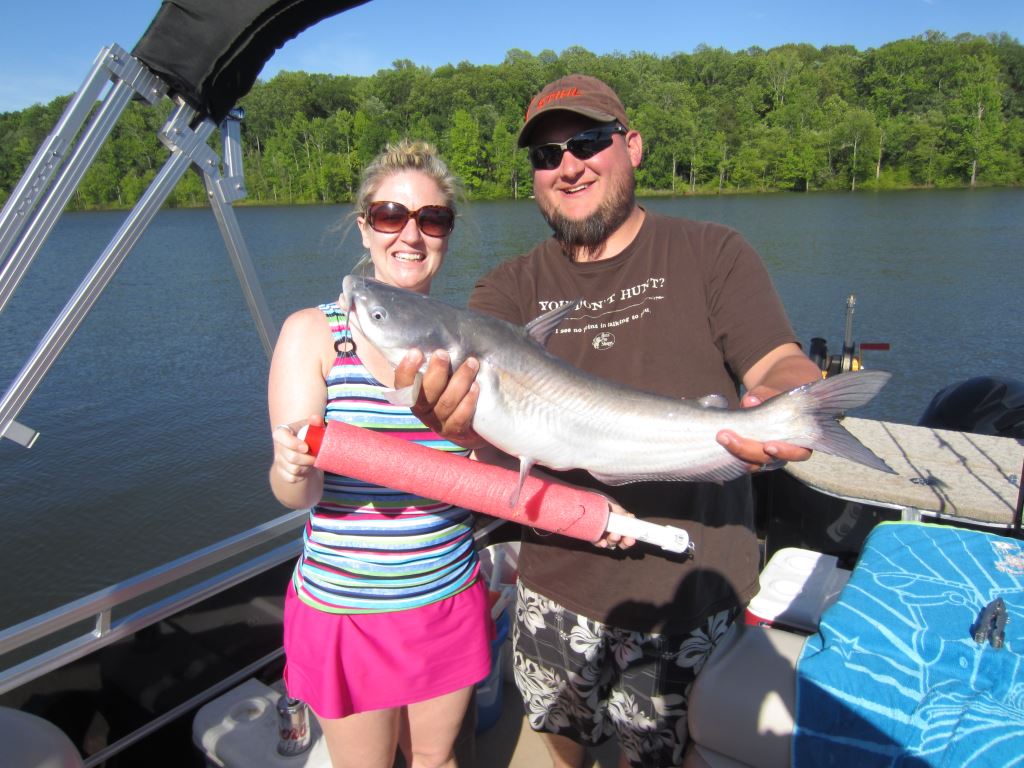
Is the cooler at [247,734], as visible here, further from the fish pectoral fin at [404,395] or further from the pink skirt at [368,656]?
the fish pectoral fin at [404,395]

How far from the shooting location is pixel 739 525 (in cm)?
255

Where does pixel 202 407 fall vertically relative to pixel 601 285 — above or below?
below

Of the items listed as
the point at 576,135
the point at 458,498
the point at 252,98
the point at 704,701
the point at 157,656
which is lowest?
the point at 157,656

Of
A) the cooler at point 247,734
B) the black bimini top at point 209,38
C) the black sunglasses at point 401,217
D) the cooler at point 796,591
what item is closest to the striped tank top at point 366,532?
the black sunglasses at point 401,217

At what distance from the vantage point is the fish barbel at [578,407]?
214 centimetres

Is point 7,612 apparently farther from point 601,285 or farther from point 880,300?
point 880,300

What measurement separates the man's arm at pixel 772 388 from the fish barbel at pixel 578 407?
4 cm

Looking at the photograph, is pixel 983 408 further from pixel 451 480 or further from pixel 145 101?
pixel 145 101

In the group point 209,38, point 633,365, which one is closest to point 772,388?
point 633,365

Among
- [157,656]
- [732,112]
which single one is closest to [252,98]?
[732,112]

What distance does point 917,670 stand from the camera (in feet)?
7.04

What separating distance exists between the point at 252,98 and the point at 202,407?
4348 centimetres

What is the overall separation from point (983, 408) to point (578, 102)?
19.3 ft

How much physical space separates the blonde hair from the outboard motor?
5782 mm
